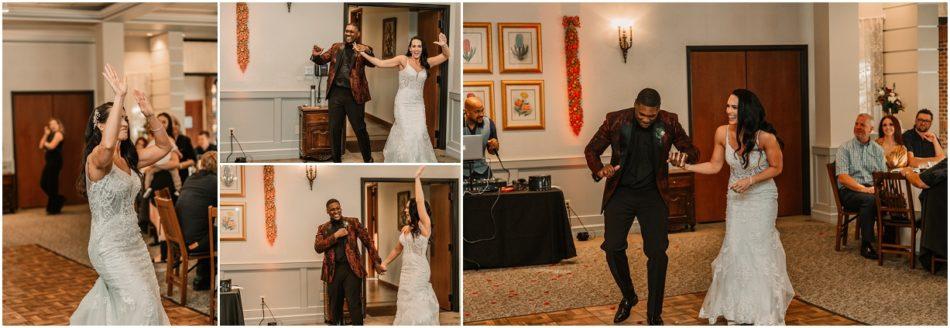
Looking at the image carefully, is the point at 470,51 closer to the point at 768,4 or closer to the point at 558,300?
the point at 558,300

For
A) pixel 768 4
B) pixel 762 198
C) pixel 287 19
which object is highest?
pixel 768 4

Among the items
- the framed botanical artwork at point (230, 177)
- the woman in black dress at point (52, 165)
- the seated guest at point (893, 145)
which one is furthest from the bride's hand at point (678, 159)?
the woman in black dress at point (52, 165)

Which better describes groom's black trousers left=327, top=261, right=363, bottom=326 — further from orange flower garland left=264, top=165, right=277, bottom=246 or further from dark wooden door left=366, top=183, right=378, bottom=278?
orange flower garland left=264, top=165, right=277, bottom=246

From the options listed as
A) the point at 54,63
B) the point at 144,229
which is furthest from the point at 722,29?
the point at 54,63

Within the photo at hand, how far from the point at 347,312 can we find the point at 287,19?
4.46ft

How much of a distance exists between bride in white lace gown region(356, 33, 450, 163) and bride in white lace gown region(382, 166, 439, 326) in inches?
3.7

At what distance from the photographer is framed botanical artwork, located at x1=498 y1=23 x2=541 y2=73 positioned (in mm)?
7105

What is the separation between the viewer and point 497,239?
22.4 ft

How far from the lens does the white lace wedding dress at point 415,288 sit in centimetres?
454

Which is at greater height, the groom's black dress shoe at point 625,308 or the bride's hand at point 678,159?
the bride's hand at point 678,159

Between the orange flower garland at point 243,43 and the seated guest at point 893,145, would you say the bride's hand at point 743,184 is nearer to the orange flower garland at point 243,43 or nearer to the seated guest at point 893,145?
the orange flower garland at point 243,43

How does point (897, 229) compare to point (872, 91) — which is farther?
point (872, 91)

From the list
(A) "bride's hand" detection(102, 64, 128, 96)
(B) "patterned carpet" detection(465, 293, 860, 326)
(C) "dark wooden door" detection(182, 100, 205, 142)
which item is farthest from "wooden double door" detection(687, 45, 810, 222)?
(C) "dark wooden door" detection(182, 100, 205, 142)

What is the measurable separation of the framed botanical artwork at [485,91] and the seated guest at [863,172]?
2579mm
